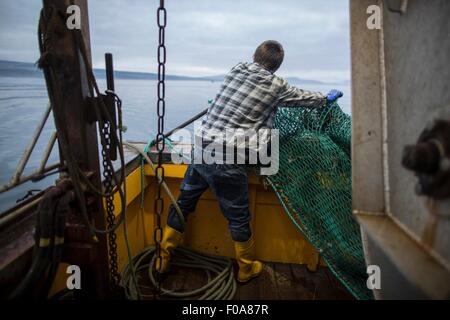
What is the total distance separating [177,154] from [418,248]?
2.14 metres

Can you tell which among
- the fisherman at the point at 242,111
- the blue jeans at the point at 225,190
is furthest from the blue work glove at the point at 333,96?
the blue jeans at the point at 225,190

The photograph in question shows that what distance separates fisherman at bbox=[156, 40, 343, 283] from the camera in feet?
7.29

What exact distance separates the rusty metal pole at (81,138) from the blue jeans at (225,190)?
3.00ft

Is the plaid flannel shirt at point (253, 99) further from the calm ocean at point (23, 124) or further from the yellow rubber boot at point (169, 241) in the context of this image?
the yellow rubber boot at point (169, 241)

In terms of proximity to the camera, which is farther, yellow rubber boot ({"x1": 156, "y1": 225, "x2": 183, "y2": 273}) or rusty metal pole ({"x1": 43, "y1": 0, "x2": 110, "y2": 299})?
yellow rubber boot ({"x1": 156, "y1": 225, "x2": 183, "y2": 273})

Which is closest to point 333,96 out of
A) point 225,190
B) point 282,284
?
point 225,190

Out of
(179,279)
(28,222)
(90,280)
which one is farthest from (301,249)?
(28,222)

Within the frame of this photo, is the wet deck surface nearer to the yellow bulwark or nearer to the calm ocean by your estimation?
the yellow bulwark

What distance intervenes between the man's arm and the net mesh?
0.19m

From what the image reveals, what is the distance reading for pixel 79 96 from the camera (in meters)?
1.30

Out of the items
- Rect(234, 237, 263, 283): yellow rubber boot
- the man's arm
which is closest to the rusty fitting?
the man's arm

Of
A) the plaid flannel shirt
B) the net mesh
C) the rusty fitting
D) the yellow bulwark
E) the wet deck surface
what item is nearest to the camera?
the rusty fitting

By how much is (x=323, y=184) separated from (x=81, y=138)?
1.73 metres
